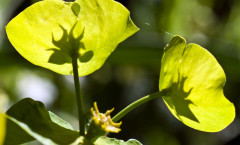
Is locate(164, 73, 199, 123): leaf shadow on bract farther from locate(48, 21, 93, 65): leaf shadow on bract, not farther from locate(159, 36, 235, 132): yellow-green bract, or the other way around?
locate(48, 21, 93, 65): leaf shadow on bract

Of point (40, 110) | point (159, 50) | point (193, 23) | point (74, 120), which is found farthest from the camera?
point (193, 23)

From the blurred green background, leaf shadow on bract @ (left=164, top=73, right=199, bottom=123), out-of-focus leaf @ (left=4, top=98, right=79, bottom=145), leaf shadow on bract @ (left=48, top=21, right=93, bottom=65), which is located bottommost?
the blurred green background

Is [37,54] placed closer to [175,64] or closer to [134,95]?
[175,64]

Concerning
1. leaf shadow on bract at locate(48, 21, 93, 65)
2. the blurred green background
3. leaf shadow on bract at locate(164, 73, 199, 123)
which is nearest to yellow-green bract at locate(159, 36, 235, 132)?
leaf shadow on bract at locate(164, 73, 199, 123)

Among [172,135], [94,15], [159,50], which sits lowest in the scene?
[172,135]

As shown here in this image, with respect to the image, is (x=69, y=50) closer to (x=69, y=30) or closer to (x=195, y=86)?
(x=69, y=30)

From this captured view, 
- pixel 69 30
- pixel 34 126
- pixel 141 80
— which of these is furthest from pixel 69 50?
pixel 141 80

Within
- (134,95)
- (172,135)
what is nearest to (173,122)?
(172,135)
